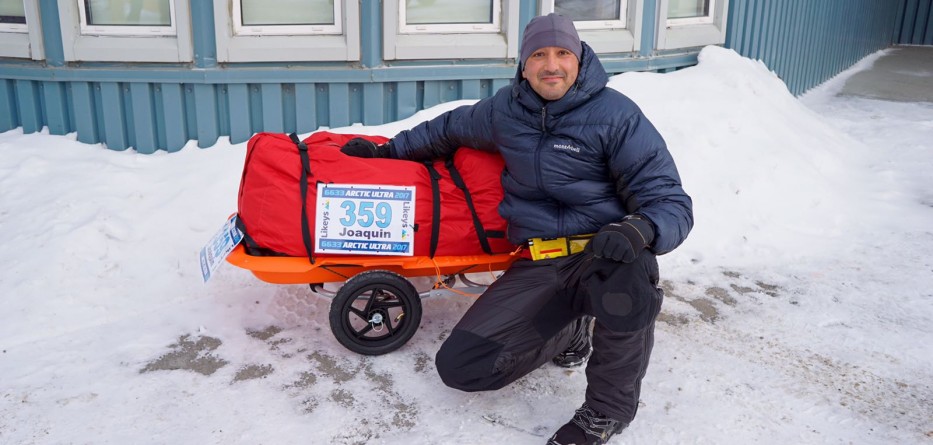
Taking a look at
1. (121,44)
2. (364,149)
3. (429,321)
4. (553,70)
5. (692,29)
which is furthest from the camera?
(692,29)

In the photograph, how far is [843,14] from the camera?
11.1 meters

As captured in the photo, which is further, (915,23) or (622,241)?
(915,23)

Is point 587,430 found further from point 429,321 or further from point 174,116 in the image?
point 174,116

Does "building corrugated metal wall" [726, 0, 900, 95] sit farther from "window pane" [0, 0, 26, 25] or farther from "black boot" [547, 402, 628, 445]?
"window pane" [0, 0, 26, 25]

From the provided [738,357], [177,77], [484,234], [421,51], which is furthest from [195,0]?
[738,357]

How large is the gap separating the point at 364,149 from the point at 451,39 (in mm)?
1922

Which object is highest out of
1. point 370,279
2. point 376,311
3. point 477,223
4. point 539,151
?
point 539,151

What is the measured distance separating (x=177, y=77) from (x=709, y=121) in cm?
367

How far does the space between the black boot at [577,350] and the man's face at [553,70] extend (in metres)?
0.99

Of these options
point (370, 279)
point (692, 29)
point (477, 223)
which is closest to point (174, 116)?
Result: point (370, 279)

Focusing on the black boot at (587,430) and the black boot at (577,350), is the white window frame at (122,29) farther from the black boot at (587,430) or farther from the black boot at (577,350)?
the black boot at (587,430)

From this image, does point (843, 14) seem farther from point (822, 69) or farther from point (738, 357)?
point (738, 357)

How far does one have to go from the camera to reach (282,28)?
5.39 metres

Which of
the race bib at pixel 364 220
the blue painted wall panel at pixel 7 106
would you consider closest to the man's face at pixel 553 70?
the race bib at pixel 364 220
